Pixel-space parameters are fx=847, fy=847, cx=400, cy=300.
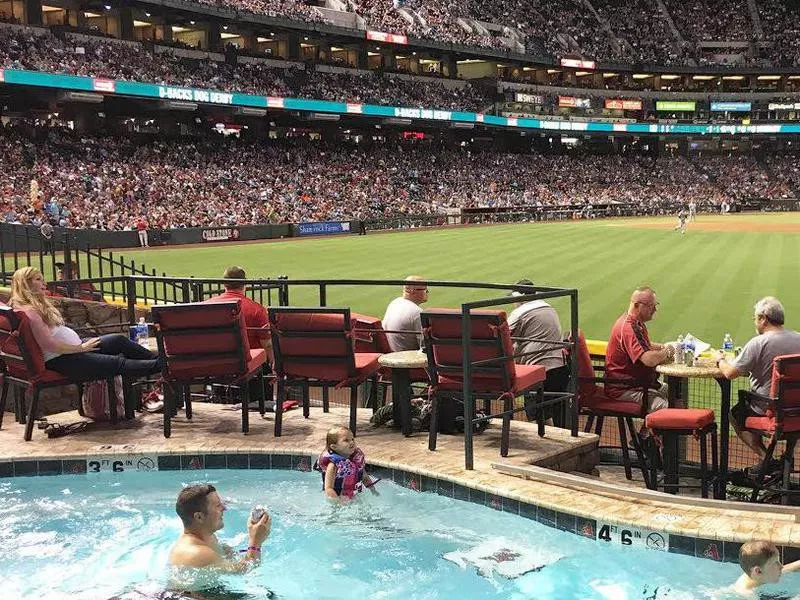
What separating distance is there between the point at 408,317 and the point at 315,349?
1.27 metres

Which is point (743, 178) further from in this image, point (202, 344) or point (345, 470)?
point (345, 470)

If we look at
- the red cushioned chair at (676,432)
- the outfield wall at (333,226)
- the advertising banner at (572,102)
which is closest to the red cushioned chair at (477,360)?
the red cushioned chair at (676,432)

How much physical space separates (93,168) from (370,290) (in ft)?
84.8

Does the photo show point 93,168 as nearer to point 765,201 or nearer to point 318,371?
point 318,371

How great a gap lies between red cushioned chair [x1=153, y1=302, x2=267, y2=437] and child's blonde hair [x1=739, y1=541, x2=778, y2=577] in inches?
179

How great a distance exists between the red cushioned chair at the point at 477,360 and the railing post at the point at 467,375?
57 mm

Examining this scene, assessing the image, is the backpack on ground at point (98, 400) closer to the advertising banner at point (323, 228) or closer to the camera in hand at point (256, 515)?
the camera in hand at point (256, 515)

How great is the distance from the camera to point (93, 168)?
41.4 metres

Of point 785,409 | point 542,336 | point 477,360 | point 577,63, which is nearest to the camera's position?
point 785,409

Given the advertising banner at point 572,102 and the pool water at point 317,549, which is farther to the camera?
the advertising banner at point 572,102

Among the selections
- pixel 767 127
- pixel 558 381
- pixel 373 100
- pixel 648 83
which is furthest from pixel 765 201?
pixel 558 381

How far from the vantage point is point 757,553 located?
464 centimetres

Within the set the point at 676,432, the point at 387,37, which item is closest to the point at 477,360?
the point at 676,432

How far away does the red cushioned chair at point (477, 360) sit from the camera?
265 inches
